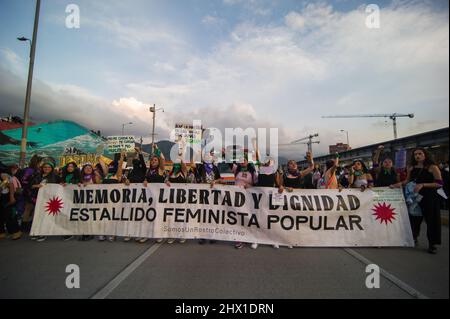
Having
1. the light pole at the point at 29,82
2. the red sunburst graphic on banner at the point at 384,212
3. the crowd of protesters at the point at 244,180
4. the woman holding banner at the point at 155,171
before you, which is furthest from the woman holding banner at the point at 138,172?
the light pole at the point at 29,82

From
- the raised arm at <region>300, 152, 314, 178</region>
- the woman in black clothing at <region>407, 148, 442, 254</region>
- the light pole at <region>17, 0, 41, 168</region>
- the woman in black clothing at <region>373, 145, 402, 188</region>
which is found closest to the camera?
the woman in black clothing at <region>407, 148, 442, 254</region>

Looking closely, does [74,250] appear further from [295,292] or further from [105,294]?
[295,292]

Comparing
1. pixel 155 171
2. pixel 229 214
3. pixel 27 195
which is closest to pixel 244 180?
pixel 229 214

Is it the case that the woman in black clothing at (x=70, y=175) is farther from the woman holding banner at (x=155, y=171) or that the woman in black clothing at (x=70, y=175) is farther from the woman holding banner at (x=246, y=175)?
the woman holding banner at (x=246, y=175)

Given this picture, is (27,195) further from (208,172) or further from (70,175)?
(208,172)

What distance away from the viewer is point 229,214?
5086mm

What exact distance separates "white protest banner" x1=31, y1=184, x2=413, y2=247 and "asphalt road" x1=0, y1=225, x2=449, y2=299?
278 mm

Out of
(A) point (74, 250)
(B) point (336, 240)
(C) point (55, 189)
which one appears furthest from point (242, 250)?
(C) point (55, 189)

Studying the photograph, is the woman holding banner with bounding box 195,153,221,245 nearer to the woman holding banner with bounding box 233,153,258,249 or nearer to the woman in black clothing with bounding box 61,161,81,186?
the woman holding banner with bounding box 233,153,258,249

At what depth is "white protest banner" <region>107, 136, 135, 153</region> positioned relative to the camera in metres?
14.2

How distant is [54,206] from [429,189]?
813 cm

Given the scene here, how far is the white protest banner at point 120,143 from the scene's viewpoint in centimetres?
1421

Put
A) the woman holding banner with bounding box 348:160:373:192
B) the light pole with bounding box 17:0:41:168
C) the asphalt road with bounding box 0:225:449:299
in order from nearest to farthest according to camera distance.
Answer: the asphalt road with bounding box 0:225:449:299, the woman holding banner with bounding box 348:160:373:192, the light pole with bounding box 17:0:41:168

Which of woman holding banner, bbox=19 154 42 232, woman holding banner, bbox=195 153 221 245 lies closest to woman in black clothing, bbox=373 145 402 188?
woman holding banner, bbox=195 153 221 245
